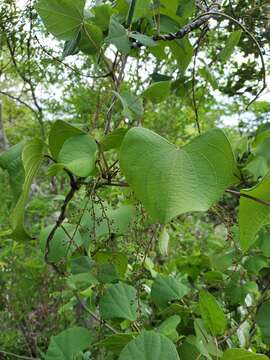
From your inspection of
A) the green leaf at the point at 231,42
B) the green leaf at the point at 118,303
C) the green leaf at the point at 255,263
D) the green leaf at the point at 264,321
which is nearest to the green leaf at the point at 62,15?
the green leaf at the point at 231,42

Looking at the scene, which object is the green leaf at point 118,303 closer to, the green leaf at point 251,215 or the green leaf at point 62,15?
the green leaf at point 251,215

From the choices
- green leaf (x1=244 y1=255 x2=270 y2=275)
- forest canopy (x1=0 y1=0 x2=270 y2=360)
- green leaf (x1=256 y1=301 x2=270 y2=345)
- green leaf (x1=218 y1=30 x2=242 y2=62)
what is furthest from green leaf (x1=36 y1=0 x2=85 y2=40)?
green leaf (x1=244 y1=255 x2=270 y2=275)

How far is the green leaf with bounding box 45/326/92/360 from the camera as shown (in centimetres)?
63

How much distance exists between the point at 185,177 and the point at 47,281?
131cm

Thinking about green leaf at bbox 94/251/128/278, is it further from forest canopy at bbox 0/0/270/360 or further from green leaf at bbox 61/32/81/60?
green leaf at bbox 61/32/81/60

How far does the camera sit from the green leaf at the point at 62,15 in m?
0.56

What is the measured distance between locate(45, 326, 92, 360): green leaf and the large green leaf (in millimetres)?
321

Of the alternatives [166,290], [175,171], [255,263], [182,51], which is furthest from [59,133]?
[255,263]

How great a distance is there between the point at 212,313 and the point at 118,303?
0.14 metres

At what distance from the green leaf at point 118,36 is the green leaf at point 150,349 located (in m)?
0.33

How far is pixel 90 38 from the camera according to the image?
1.96 feet

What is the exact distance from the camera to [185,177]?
385 millimetres

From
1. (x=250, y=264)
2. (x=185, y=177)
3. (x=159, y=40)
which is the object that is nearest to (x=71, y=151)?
(x=185, y=177)

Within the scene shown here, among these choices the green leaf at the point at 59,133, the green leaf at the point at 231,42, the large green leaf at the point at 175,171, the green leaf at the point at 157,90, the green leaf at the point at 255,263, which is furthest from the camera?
the green leaf at the point at 255,263
